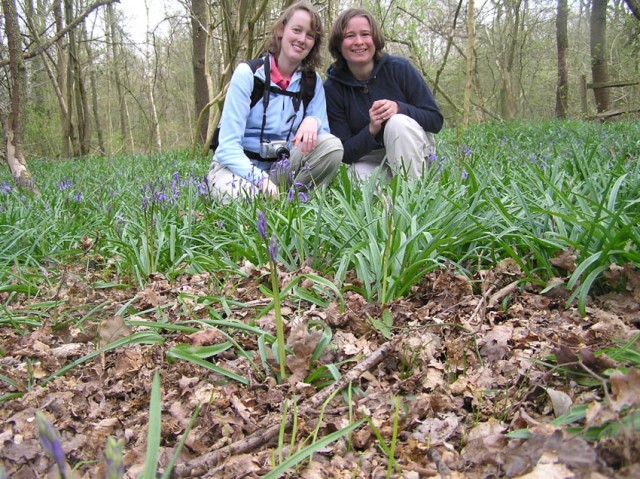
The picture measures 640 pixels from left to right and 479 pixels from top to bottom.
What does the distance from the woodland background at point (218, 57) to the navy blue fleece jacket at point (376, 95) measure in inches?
48.6

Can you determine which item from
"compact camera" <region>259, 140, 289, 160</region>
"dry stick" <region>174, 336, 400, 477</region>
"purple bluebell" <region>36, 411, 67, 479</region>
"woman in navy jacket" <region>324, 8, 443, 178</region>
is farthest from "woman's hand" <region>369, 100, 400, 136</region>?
"purple bluebell" <region>36, 411, 67, 479</region>

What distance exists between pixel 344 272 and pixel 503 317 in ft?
2.16

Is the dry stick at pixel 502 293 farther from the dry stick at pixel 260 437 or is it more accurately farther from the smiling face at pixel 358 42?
the smiling face at pixel 358 42

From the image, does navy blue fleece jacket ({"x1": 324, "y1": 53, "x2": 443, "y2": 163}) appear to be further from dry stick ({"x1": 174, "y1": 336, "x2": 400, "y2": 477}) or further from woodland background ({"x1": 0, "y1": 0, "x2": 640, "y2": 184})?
dry stick ({"x1": 174, "y1": 336, "x2": 400, "y2": 477})

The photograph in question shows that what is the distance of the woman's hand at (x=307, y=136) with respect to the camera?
3.54m

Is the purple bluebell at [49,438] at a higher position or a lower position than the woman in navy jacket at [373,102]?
lower

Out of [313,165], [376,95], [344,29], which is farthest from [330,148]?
[344,29]

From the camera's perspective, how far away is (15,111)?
14.5 feet

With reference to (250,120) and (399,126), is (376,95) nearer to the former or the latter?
(399,126)

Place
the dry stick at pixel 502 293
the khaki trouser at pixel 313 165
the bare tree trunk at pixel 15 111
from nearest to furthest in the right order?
the dry stick at pixel 502 293 < the khaki trouser at pixel 313 165 < the bare tree trunk at pixel 15 111

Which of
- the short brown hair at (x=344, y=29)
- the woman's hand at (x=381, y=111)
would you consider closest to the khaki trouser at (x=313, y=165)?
the woman's hand at (x=381, y=111)

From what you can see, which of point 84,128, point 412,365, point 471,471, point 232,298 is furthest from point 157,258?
point 84,128

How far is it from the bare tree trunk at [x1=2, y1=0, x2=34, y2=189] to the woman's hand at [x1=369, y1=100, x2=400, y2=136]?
3233 millimetres

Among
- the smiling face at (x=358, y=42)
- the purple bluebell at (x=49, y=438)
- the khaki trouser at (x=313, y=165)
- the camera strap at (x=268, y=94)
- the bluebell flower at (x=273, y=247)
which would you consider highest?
the smiling face at (x=358, y=42)
